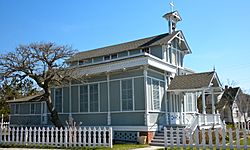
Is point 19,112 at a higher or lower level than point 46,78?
lower

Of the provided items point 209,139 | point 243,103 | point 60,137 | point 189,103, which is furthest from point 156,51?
point 243,103

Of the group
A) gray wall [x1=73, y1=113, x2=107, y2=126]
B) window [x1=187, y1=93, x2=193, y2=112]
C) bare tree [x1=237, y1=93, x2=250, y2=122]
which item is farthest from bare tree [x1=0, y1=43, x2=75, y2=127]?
bare tree [x1=237, y1=93, x2=250, y2=122]

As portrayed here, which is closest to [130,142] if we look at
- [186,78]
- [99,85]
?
[99,85]

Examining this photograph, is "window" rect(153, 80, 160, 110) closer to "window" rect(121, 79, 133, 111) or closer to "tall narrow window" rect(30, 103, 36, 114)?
"window" rect(121, 79, 133, 111)

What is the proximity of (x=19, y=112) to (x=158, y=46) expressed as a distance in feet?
56.3

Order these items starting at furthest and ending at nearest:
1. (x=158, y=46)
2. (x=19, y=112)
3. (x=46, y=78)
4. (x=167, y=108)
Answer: (x=19, y=112) → (x=158, y=46) → (x=167, y=108) → (x=46, y=78)

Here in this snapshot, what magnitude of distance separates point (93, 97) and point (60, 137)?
219 inches

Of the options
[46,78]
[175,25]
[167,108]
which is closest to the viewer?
[46,78]

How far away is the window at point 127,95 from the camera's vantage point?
732 inches

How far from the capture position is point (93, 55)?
2572 centimetres

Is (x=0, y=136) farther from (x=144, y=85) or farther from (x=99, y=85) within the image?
(x=144, y=85)

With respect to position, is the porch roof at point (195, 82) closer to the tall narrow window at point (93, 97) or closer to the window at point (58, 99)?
the tall narrow window at point (93, 97)

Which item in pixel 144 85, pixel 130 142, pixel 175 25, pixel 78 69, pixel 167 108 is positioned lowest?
pixel 130 142

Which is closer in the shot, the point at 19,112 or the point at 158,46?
the point at 158,46
